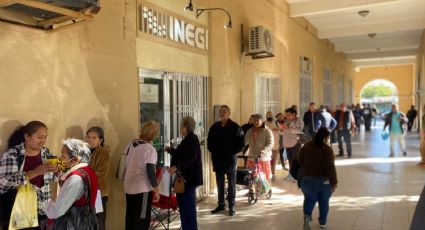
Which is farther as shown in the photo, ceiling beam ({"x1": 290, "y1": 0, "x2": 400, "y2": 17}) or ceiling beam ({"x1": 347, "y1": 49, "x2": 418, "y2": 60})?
ceiling beam ({"x1": 347, "y1": 49, "x2": 418, "y2": 60})

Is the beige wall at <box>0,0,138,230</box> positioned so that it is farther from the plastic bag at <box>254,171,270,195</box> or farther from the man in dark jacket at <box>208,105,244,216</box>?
the plastic bag at <box>254,171,270,195</box>

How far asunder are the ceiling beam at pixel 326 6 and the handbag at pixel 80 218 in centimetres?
944

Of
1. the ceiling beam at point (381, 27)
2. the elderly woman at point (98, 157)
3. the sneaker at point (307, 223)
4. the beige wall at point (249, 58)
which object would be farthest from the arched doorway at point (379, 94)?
the elderly woman at point (98, 157)

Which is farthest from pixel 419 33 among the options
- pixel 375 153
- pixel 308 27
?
pixel 375 153

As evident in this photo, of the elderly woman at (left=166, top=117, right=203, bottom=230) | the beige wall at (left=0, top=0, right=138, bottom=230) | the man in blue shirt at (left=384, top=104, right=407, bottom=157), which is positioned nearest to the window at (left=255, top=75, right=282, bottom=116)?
the man in blue shirt at (left=384, top=104, right=407, bottom=157)

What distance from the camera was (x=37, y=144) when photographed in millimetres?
3234

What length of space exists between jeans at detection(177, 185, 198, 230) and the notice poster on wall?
4.88ft

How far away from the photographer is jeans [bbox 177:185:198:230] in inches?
172

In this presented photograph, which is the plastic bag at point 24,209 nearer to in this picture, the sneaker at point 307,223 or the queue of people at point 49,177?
the queue of people at point 49,177

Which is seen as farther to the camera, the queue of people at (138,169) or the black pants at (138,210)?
the black pants at (138,210)

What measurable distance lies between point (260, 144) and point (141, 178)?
118 inches

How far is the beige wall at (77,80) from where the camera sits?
11.2 ft

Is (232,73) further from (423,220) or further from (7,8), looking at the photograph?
(423,220)

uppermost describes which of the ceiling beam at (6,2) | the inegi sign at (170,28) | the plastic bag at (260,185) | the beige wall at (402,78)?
the beige wall at (402,78)
